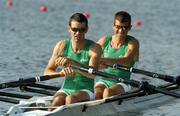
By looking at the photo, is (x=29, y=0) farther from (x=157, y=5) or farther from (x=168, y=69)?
(x=168, y=69)

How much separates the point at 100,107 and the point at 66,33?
644 inches

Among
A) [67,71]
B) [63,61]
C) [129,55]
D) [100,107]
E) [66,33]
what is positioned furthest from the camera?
[66,33]

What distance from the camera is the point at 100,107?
1169 cm

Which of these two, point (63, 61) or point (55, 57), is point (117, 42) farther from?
point (63, 61)

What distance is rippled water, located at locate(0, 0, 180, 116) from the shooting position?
19.4 metres

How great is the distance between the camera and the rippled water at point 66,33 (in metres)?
19.4

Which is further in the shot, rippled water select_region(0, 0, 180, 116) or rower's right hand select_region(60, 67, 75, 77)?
rippled water select_region(0, 0, 180, 116)

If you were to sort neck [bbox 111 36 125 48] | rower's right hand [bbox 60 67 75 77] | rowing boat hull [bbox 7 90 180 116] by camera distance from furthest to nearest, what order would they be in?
1. neck [bbox 111 36 125 48]
2. rower's right hand [bbox 60 67 75 77]
3. rowing boat hull [bbox 7 90 180 116]

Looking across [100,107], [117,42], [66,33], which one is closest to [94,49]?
[100,107]

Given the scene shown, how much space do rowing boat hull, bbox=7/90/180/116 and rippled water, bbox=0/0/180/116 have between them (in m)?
0.46

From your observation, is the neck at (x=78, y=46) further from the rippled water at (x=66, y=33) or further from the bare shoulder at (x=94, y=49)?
the rippled water at (x=66, y=33)

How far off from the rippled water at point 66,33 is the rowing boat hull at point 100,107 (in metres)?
0.46

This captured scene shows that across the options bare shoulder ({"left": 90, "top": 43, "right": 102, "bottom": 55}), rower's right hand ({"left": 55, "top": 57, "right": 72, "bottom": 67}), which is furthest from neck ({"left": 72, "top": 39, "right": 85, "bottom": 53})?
rower's right hand ({"left": 55, "top": 57, "right": 72, "bottom": 67})

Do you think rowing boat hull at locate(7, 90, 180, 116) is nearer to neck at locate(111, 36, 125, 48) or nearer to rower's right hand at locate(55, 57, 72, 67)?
rower's right hand at locate(55, 57, 72, 67)
